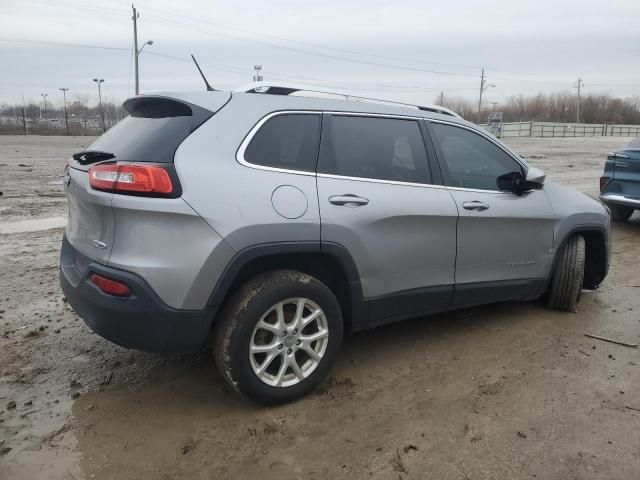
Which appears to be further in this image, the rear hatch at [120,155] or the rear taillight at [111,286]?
the rear hatch at [120,155]

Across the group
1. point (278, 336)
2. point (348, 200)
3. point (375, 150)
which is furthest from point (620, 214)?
point (278, 336)

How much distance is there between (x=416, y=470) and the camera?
2658mm

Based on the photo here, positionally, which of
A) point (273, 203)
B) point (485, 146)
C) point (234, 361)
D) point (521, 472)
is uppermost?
point (485, 146)

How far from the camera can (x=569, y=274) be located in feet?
15.2

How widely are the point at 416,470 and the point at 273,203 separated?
5.05ft

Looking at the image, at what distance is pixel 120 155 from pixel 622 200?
7.36 meters

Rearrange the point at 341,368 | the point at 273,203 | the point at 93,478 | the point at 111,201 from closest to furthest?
the point at 93,478, the point at 111,201, the point at 273,203, the point at 341,368

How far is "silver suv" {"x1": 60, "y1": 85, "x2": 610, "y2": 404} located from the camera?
2.80m

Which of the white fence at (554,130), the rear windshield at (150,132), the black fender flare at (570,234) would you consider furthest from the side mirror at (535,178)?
the white fence at (554,130)

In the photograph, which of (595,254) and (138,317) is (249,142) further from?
(595,254)

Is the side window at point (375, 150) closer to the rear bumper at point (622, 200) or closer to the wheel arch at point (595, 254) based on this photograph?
the wheel arch at point (595, 254)

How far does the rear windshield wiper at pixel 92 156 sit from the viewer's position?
313 centimetres

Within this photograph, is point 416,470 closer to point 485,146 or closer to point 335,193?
point 335,193

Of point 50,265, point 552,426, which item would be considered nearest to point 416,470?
point 552,426
